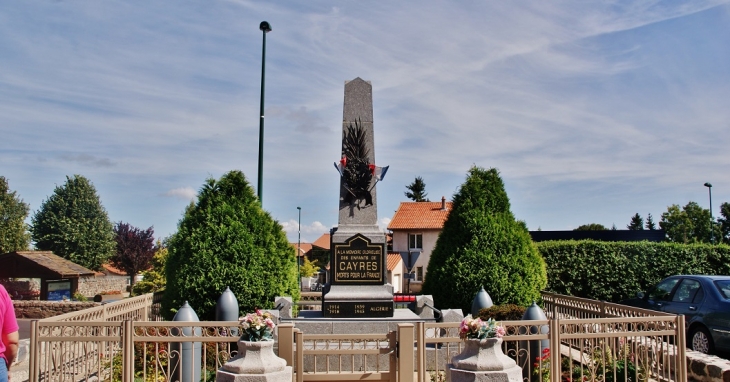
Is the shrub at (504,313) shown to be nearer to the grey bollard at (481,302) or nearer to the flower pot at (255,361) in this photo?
the grey bollard at (481,302)

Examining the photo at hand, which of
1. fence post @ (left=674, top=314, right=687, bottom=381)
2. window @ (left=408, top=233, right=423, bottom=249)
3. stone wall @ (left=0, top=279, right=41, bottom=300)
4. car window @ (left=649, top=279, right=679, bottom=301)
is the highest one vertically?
window @ (left=408, top=233, right=423, bottom=249)

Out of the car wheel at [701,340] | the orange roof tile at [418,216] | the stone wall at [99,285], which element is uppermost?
the orange roof tile at [418,216]

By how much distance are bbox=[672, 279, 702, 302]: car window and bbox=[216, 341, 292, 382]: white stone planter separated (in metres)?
8.48

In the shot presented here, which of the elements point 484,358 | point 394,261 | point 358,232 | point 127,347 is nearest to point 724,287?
point 358,232

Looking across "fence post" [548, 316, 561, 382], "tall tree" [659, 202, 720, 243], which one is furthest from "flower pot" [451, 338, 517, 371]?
"tall tree" [659, 202, 720, 243]

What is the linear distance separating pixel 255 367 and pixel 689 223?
56.2 m

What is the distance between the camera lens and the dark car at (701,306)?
34.8 feet

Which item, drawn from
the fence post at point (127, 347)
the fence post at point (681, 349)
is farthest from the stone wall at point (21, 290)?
the fence post at point (681, 349)

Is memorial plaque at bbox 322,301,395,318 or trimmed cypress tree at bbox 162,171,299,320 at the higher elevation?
trimmed cypress tree at bbox 162,171,299,320

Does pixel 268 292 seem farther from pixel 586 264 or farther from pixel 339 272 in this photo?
pixel 586 264

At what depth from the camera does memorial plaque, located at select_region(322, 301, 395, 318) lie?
40.3 ft

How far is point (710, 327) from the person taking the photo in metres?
10.8

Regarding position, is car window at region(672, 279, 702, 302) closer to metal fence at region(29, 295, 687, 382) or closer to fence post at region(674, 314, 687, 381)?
metal fence at region(29, 295, 687, 382)

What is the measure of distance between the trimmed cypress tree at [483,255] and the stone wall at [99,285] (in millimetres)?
37719
